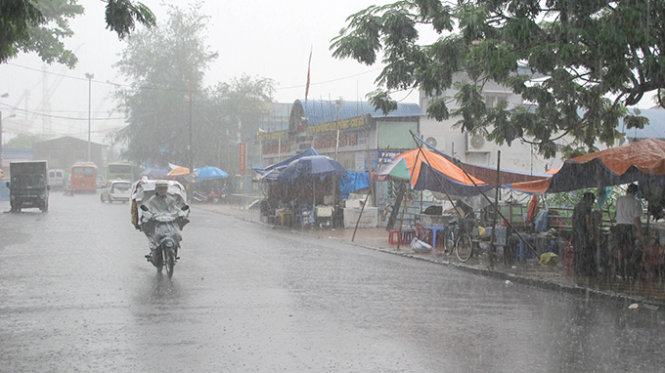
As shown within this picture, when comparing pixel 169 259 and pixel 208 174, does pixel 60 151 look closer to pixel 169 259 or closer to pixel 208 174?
pixel 208 174

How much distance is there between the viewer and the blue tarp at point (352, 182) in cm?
2598

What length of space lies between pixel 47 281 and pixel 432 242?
1032 cm

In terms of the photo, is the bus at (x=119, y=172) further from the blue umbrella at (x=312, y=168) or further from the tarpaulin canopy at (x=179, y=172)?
the blue umbrella at (x=312, y=168)

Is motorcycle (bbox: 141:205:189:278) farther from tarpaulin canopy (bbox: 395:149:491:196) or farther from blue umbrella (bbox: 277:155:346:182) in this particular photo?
blue umbrella (bbox: 277:155:346:182)

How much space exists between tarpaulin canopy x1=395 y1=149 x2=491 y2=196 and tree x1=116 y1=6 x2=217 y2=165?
43.2 meters

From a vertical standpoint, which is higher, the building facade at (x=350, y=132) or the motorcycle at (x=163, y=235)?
the building facade at (x=350, y=132)

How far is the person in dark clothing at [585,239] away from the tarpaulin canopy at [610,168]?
656 millimetres

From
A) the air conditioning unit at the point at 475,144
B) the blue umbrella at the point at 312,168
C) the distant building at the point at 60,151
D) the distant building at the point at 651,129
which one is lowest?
the blue umbrella at the point at 312,168

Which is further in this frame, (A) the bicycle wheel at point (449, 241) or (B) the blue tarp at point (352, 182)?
(B) the blue tarp at point (352, 182)

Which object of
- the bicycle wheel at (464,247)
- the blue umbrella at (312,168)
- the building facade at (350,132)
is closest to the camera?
the bicycle wheel at (464,247)

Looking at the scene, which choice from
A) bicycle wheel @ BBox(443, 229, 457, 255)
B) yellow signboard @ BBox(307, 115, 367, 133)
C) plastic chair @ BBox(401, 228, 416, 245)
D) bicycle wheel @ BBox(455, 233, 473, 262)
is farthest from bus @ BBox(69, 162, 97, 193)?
bicycle wheel @ BBox(455, 233, 473, 262)

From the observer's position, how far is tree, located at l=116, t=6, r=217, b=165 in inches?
2303

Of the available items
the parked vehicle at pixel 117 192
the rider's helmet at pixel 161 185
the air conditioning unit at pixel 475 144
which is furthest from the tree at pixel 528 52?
the parked vehicle at pixel 117 192

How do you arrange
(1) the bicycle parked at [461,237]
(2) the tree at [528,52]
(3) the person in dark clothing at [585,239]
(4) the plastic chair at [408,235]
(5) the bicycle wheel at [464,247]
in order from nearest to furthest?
(2) the tree at [528,52] → (3) the person in dark clothing at [585,239] → (5) the bicycle wheel at [464,247] → (1) the bicycle parked at [461,237] → (4) the plastic chair at [408,235]
